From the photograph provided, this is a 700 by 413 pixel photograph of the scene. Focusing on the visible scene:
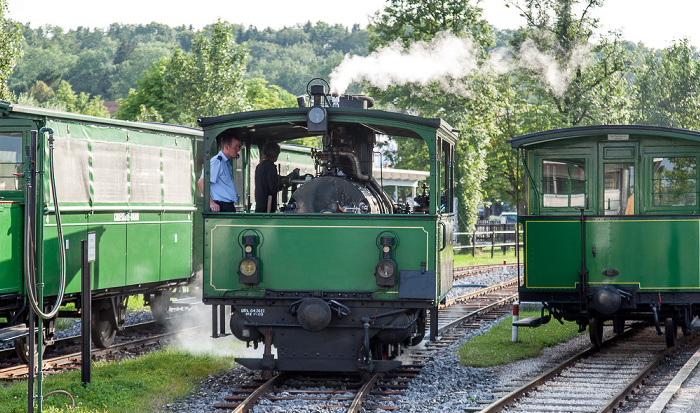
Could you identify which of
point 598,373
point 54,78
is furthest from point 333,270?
point 54,78

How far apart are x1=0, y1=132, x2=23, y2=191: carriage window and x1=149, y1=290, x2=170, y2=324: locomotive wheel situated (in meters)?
3.68

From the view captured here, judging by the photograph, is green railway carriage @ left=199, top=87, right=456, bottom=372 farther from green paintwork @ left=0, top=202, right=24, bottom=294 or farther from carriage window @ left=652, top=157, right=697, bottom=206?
carriage window @ left=652, top=157, right=697, bottom=206

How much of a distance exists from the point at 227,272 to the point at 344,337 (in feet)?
4.76

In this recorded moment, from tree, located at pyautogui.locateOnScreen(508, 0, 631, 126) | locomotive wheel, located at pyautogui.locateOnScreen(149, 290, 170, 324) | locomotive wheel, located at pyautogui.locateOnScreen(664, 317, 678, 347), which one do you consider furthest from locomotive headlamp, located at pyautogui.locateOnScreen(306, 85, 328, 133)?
tree, located at pyautogui.locateOnScreen(508, 0, 631, 126)

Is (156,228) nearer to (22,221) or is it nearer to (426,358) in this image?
(22,221)

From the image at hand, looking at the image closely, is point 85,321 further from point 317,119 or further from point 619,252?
point 619,252

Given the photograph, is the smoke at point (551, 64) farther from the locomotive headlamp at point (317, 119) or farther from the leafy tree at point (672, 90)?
the locomotive headlamp at point (317, 119)

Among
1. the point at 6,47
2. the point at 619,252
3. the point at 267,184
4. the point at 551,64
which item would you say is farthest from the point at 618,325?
the point at 551,64

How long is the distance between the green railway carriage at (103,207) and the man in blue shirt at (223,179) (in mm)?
1706

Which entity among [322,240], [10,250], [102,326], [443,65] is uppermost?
[443,65]

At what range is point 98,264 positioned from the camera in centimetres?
1035

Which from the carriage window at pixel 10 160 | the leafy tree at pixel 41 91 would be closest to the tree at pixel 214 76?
the carriage window at pixel 10 160

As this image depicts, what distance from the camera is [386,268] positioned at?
8.10 meters

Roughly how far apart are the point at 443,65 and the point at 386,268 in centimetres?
1247
